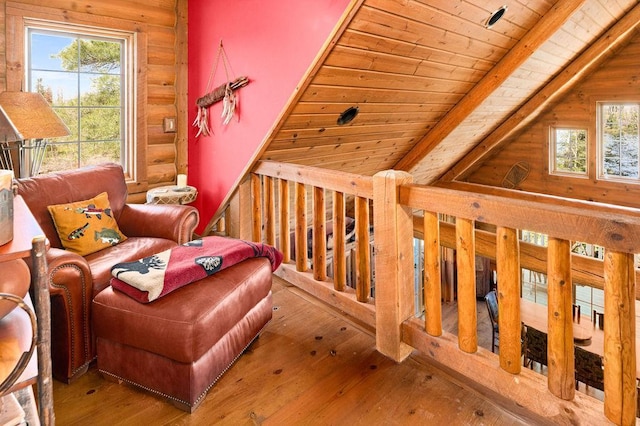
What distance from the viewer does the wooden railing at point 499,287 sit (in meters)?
1.42

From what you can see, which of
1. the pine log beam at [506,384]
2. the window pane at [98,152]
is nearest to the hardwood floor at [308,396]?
the pine log beam at [506,384]

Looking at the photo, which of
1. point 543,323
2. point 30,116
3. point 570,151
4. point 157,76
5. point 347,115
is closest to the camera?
point 30,116

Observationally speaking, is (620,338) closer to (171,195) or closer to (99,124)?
(171,195)

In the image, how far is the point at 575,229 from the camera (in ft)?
4.84

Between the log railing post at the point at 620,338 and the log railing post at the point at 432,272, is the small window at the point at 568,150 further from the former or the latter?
the log railing post at the point at 620,338

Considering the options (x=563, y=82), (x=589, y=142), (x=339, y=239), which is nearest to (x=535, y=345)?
(x=339, y=239)

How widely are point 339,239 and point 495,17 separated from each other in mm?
2073

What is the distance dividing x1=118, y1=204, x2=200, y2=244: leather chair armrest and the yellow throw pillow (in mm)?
154

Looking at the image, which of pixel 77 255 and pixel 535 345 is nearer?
pixel 77 255

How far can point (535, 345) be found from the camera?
4.10 metres

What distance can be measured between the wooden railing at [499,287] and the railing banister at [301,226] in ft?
0.54

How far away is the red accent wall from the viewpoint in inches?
105

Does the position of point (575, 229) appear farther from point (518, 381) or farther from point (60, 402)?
point (60, 402)

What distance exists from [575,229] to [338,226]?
133cm
